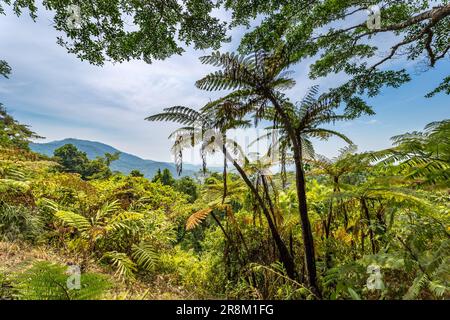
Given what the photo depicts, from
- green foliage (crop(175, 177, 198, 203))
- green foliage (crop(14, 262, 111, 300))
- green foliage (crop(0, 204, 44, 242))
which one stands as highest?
green foliage (crop(175, 177, 198, 203))

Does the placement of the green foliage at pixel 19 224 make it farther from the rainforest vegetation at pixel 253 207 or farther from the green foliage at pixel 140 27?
the green foliage at pixel 140 27

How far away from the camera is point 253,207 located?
337 cm

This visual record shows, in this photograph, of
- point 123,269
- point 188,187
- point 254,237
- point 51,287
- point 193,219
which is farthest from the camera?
point 188,187

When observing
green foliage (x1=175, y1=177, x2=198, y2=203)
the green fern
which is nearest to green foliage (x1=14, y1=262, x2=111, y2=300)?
the green fern

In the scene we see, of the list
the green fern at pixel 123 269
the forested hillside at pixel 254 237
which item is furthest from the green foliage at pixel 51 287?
the green fern at pixel 123 269

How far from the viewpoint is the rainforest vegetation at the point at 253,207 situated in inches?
71.4

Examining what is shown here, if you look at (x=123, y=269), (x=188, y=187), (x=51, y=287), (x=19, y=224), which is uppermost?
(x=188, y=187)

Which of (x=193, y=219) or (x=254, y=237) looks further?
(x=254, y=237)

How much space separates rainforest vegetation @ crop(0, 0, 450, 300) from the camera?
1814 mm

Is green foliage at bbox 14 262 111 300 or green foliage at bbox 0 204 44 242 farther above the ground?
green foliage at bbox 0 204 44 242

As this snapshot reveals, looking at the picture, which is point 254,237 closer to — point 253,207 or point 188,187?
point 253,207

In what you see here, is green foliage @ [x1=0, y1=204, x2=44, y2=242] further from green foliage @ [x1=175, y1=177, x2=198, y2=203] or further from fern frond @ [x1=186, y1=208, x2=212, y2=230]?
green foliage @ [x1=175, y1=177, x2=198, y2=203]

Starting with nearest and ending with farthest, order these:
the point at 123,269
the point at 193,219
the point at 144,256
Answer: the point at 123,269 < the point at 144,256 < the point at 193,219

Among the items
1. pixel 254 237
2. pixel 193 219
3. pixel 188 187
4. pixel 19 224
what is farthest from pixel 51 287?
pixel 188 187
